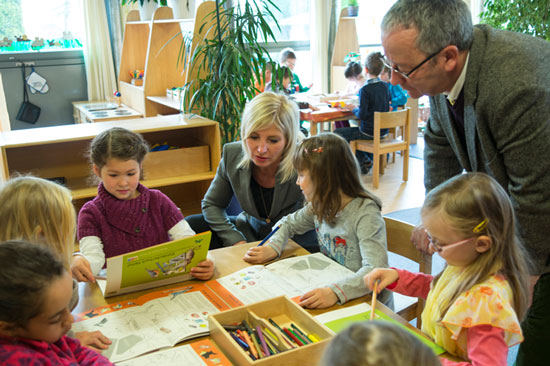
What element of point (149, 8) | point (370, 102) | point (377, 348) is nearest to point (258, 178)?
point (377, 348)

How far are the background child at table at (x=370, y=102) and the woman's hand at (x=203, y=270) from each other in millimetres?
3670

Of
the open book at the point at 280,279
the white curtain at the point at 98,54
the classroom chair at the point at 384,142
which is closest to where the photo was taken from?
the open book at the point at 280,279

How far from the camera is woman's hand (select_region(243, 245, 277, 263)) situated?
1.62 metres

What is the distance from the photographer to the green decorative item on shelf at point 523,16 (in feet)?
14.6

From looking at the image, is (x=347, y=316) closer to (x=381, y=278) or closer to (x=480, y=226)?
(x=381, y=278)

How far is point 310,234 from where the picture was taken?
2053mm

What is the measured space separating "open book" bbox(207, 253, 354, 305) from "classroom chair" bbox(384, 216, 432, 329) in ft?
1.12

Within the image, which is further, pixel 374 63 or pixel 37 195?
pixel 374 63

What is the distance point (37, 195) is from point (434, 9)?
112 centimetres

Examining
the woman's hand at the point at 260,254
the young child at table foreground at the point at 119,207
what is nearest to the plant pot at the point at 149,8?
the young child at table foreground at the point at 119,207

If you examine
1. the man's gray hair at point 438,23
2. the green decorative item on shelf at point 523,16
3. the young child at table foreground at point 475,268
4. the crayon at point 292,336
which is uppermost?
the green decorative item on shelf at point 523,16

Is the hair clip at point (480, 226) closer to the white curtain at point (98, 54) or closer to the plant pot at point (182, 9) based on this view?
the plant pot at point (182, 9)

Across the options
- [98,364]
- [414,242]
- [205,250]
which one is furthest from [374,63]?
[98,364]

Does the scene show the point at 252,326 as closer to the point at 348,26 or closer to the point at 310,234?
the point at 310,234
